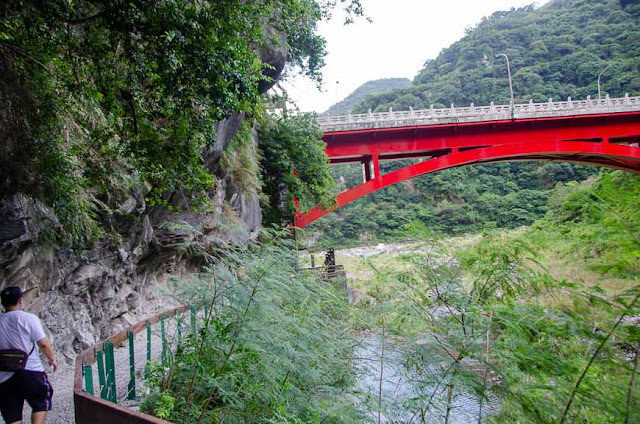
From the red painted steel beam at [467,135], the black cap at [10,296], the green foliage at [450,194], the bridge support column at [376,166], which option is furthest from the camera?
the green foliage at [450,194]

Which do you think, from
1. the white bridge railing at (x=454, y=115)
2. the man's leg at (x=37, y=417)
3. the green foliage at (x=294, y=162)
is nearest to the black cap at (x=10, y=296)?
the man's leg at (x=37, y=417)

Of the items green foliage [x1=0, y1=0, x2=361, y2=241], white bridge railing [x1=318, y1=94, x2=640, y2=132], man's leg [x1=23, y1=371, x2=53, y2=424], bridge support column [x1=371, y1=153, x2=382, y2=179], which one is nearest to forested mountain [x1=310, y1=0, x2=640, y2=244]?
white bridge railing [x1=318, y1=94, x2=640, y2=132]

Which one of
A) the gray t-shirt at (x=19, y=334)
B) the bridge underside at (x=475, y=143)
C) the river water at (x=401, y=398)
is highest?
the bridge underside at (x=475, y=143)

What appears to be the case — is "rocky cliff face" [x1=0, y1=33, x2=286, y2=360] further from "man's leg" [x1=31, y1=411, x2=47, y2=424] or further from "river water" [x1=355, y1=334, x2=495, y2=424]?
"river water" [x1=355, y1=334, x2=495, y2=424]

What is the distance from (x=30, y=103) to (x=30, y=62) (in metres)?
Result: 0.47

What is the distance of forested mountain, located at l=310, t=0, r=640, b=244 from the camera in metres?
26.1

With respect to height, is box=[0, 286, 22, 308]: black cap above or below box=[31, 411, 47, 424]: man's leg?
above

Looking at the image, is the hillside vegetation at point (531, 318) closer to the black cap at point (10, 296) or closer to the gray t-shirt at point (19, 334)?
the gray t-shirt at point (19, 334)

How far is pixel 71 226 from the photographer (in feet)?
13.8

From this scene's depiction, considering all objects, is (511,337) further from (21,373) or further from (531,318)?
(21,373)

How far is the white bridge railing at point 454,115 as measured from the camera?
47.4ft

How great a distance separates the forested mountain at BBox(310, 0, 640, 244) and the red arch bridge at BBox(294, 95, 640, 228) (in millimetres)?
3579

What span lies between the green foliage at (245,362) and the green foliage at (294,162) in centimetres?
896

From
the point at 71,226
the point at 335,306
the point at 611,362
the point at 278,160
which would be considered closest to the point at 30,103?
the point at 71,226
